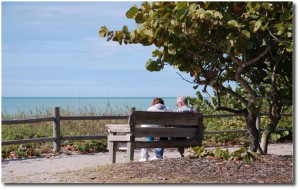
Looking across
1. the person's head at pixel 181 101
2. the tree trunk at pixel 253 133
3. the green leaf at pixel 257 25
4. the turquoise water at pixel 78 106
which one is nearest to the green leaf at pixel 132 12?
the green leaf at pixel 257 25

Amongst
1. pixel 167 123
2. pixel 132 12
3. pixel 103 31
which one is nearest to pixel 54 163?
pixel 167 123

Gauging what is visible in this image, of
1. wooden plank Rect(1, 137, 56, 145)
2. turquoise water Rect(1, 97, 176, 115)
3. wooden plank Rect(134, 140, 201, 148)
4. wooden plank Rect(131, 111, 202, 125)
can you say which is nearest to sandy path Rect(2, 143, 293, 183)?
wooden plank Rect(1, 137, 56, 145)

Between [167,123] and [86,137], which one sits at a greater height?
[167,123]

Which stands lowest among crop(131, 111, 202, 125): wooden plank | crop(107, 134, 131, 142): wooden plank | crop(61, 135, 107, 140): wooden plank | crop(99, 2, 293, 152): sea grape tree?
crop(61, 135, 107, 140): wooden plank

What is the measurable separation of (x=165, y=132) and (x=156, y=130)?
0.21 m

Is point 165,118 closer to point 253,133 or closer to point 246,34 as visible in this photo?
point 253,133

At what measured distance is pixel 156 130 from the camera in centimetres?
953

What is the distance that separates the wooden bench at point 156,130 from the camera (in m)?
9.23

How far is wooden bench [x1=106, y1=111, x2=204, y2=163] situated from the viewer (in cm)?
923

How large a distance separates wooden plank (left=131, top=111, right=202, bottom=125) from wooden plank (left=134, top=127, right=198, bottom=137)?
0.10 meters

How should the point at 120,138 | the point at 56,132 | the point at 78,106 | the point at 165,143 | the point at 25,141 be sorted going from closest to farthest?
1. the point at 120,138
2. the point at 165,143
3. the point at 25,141
4. the point at 56,132
5. the point at 78,106

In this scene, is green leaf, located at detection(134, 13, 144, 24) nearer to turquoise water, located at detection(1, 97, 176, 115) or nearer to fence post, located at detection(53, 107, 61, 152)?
fence post, located at detection(53, 107, 61, 152)

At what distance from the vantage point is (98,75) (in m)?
8.16

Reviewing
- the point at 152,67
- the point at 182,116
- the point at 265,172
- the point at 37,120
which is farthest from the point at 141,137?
the point at 37,120
